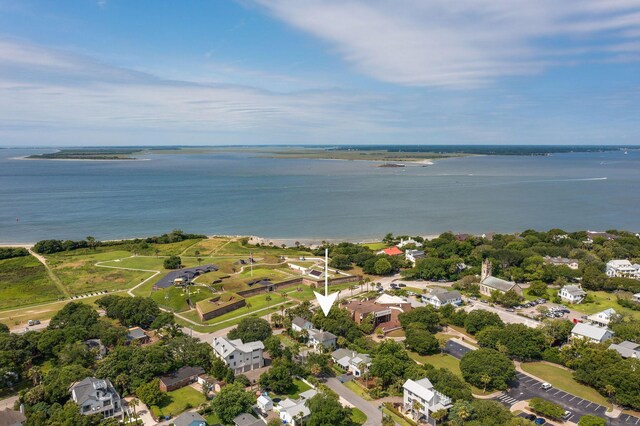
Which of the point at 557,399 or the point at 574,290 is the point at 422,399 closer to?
the point at 557,399

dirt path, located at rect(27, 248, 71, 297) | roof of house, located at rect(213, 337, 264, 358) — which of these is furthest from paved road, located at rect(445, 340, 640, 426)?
dirt path, located at rect(27, 248, 71, 297)

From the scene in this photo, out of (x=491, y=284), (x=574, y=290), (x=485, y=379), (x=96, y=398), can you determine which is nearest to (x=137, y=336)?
(x=96, y=398)

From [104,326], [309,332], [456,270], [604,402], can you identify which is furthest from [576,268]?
[104,326]

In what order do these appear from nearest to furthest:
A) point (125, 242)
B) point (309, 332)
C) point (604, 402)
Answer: point (604, 402) < point (309, 332) < point (125, 242)

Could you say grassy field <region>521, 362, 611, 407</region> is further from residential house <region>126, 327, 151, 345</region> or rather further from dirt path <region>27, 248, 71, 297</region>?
dirt path <region>27, 248, 71, 297</region>

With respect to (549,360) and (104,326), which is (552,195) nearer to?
(549,360)

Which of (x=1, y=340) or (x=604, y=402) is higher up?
(x=1, y=340)
